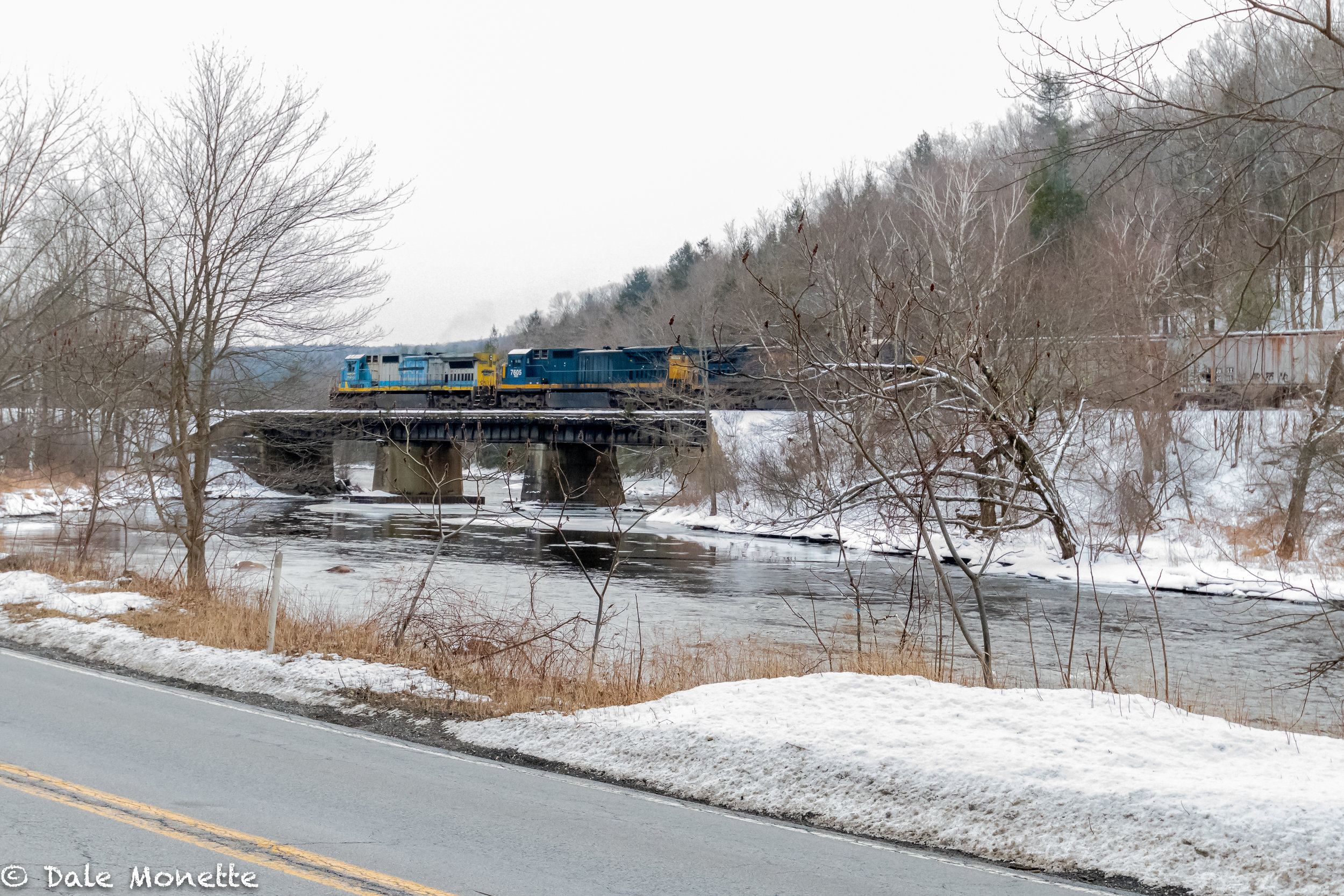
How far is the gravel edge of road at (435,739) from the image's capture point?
564 centimetres

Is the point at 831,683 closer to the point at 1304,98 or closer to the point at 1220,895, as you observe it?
the point at 1220,895

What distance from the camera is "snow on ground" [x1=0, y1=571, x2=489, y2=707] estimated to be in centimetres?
1030

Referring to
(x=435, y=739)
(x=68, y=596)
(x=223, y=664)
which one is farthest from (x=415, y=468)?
(x=435, y=739)

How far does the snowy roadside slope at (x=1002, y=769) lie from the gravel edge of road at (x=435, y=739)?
0.08 m

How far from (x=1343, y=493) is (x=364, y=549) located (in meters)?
30.1

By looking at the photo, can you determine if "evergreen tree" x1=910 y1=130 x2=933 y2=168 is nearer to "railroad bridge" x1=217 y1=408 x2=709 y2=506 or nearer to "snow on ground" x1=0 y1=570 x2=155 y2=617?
"railroad bridge" x1=217 y1=408 x2=709 y2=506

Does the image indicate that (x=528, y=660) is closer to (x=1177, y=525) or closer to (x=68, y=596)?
(x=68, y=596)

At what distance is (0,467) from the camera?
135ft

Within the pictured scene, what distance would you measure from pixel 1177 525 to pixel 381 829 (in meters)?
32.4

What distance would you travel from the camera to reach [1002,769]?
6898mm

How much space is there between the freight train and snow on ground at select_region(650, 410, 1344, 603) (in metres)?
11.8

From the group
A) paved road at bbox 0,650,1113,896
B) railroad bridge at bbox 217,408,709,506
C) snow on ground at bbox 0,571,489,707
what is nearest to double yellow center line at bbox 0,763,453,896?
paved road at bbox 0,650,1113,896

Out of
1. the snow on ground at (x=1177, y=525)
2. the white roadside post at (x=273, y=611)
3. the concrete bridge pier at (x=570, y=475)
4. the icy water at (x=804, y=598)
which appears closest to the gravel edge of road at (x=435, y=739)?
the white roadside post at (x=273, y=611)

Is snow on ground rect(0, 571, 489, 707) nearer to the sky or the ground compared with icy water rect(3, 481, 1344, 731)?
nearer to the sky
